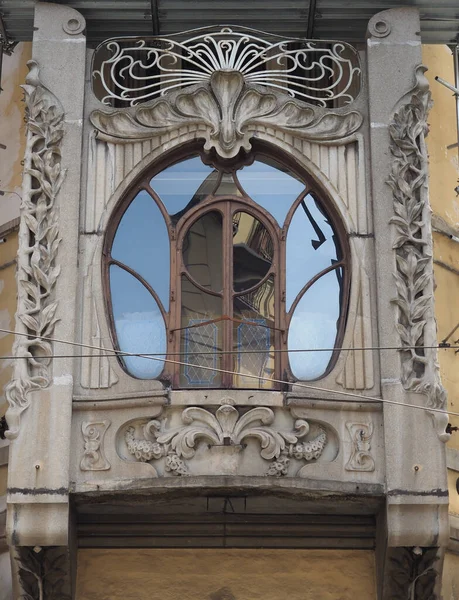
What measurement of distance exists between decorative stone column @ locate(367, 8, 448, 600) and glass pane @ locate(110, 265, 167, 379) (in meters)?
2.06

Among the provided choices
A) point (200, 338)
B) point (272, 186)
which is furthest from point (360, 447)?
point (272, 186)

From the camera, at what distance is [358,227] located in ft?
50.4

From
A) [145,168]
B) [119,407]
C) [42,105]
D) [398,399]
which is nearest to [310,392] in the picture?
[398,399]

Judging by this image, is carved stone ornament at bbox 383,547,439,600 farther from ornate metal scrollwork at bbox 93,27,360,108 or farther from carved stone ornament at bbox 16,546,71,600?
ornate metal scrollwork at bbox 93,27,360,108

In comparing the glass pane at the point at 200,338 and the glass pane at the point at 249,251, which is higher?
the glass pane at the point at 249,251

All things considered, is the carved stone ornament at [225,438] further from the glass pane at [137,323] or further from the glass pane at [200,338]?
the glass pane at [137,323]

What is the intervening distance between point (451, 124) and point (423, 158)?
8.64ft

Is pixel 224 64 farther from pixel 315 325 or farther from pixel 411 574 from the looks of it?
pixel 411 574

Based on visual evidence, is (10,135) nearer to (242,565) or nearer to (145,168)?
(145,168)

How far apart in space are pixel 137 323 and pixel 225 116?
7.22ft

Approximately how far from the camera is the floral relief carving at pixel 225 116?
1557 cm

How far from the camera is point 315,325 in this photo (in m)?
15.1

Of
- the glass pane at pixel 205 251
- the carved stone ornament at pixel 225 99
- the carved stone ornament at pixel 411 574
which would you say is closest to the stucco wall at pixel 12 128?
the carved stone ornament at pixel 225 99

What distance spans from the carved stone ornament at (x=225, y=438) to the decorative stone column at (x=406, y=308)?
2.66 ft
